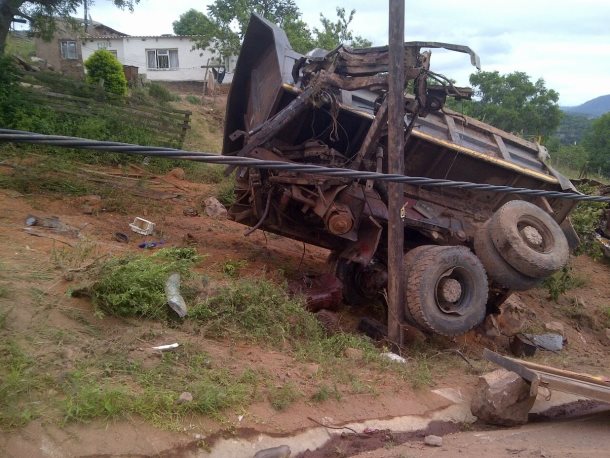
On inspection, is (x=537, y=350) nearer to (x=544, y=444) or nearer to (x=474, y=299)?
(x=474, y=299)

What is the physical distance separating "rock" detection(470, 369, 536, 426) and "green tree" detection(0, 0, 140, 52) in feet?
38.3

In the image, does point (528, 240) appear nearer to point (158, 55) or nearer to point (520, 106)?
point (520, 106)

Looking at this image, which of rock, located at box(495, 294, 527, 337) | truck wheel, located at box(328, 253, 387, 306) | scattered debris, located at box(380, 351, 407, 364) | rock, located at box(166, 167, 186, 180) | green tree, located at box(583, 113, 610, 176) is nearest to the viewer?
scattered debris, located at box(380, 351, 407, 364)

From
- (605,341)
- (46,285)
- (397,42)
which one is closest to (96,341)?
(46,285)

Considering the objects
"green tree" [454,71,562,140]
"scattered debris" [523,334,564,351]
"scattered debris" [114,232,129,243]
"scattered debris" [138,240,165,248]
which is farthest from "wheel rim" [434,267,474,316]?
"green tree" [454,71,562,140]

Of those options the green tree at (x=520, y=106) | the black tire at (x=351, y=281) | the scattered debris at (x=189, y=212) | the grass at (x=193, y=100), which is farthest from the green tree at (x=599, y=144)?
the black tire at (x=351, y=281)

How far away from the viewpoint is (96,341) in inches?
154

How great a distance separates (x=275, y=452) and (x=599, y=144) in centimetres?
2805

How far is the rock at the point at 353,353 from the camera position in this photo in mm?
5020

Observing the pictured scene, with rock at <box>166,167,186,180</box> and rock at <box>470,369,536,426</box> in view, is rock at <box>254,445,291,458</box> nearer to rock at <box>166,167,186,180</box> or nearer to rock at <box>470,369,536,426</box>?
rock at <box>470,369,536,426</box>

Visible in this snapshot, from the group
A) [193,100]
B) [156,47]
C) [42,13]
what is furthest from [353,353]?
[156,47]

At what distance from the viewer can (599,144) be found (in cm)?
2709

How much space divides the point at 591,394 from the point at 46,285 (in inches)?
167

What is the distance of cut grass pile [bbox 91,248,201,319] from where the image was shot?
14.3 feet
